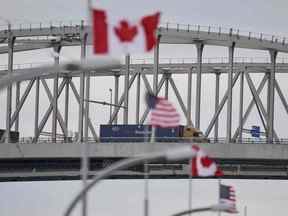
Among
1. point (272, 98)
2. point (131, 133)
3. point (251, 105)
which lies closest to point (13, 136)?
point (131, 133)

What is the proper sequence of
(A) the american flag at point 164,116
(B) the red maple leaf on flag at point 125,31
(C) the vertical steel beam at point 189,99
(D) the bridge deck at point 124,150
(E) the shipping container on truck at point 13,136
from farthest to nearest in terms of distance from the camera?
(C) the vertical steel beam at point 189,99 → (E) the shipping container on truck at point 13,136 → (D) the bridge deck at point 124,150 → (A) the american flag at point 164,116 → (B) the red maple leaf on flag at point 125,31

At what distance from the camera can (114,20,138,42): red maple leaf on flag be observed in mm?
44406

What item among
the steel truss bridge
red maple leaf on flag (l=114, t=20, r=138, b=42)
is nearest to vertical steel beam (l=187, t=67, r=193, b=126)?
the steel truss bridge

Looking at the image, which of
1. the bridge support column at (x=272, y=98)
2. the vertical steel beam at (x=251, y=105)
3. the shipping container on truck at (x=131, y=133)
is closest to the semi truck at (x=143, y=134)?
the shipping container on truck at (x=131, y=133)

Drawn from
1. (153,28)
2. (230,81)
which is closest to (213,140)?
(230,81)

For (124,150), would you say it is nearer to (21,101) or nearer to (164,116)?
(21,101)

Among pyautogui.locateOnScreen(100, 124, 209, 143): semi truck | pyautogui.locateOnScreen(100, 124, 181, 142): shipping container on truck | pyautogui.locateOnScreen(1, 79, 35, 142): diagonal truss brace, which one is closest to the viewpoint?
pyautogui.locateOnScreen(100, 124, 209, 143): semi truck

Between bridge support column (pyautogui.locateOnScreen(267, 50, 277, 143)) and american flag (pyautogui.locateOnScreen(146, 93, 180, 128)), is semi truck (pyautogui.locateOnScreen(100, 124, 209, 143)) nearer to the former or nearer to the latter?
bridge support column (pyautogui.locateOnScreen(267, 50, 277, 143))

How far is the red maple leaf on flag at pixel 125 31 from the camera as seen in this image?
44.4 meters

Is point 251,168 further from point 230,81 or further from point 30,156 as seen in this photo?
point 30,156

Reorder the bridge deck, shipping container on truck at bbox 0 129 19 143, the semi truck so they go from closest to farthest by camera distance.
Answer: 1. the bridge deck
2. the semi truck
3. shipping container on truck at bbox 0 129 19 143

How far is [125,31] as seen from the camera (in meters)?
44.7

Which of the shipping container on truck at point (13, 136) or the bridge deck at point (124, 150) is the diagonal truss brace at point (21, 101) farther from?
the bridge deck at point (124, 150)

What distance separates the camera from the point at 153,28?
45.8 meters
